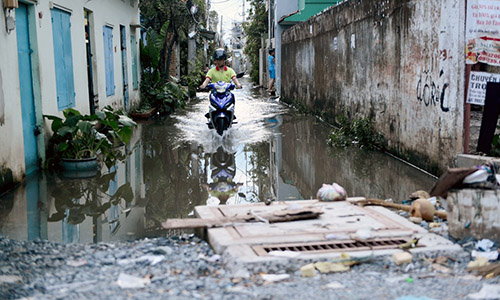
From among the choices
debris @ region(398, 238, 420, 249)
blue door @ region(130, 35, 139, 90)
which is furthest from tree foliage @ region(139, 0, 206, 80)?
debris @ region(398, 238, 420, 249)

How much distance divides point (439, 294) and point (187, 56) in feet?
88.6

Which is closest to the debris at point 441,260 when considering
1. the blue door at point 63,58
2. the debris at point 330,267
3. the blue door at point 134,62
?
the debris at point 330,267

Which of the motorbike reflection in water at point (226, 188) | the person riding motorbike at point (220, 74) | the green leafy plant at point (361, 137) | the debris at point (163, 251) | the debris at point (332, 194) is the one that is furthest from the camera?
the person riding motorbike at point (220, 74)

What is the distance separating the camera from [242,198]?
694cm

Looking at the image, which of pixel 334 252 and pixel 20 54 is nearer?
pixel 334 252

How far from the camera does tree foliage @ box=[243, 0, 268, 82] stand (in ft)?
110

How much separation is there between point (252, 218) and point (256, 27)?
3089cm

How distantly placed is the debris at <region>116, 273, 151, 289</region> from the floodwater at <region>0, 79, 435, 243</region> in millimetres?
1490

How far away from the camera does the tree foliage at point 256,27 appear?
33.4 metres

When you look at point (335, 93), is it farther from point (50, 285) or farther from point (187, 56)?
point (187, 56)

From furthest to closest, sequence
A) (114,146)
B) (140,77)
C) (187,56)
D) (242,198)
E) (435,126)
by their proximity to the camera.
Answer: (187,56)
(140,77)
(114,146)
(435,126)
(242,198)

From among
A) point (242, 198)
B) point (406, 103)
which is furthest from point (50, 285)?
point (406, 103)

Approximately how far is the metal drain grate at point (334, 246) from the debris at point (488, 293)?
2.76ft

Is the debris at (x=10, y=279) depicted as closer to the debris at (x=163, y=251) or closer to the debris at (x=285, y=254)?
the debris at (x=163, y=251)
